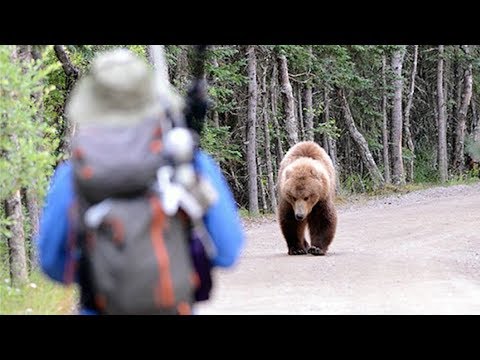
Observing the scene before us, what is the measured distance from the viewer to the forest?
31.0 ft

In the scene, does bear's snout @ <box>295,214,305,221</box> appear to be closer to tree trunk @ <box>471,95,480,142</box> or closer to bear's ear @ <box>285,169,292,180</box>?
bear's ear @ <box>285,169,292,180</box>

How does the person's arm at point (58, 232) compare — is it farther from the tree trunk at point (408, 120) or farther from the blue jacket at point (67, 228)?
the tree trunk at point (408, 120)

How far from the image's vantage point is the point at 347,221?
19.9 metres

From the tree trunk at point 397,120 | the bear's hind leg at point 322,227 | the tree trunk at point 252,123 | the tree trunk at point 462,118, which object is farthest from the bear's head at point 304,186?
the tree trunk at point 462,118

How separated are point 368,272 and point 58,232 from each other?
8.87m

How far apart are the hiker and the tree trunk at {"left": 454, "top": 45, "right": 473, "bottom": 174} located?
32390 millimetres

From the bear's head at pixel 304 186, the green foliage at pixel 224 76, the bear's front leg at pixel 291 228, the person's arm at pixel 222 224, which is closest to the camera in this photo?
the person's arm at pixel 222 224

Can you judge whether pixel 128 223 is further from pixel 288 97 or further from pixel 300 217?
pixel 288 97

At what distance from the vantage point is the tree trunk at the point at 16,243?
393 inches

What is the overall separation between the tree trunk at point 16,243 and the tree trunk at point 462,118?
2698cm

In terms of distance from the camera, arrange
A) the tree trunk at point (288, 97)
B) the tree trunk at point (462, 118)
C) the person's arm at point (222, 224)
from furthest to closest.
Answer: the tree trunk at point (462, 118) < the tree trunk at point (288, 97) < the person's arm at point (222, 224)

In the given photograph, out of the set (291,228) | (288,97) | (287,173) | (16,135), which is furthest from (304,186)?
(288,97)

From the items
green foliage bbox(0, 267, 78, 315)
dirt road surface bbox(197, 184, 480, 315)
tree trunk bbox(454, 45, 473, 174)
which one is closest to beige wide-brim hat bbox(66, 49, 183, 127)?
dirt road surface bbox(197, 184, 480, 315)
